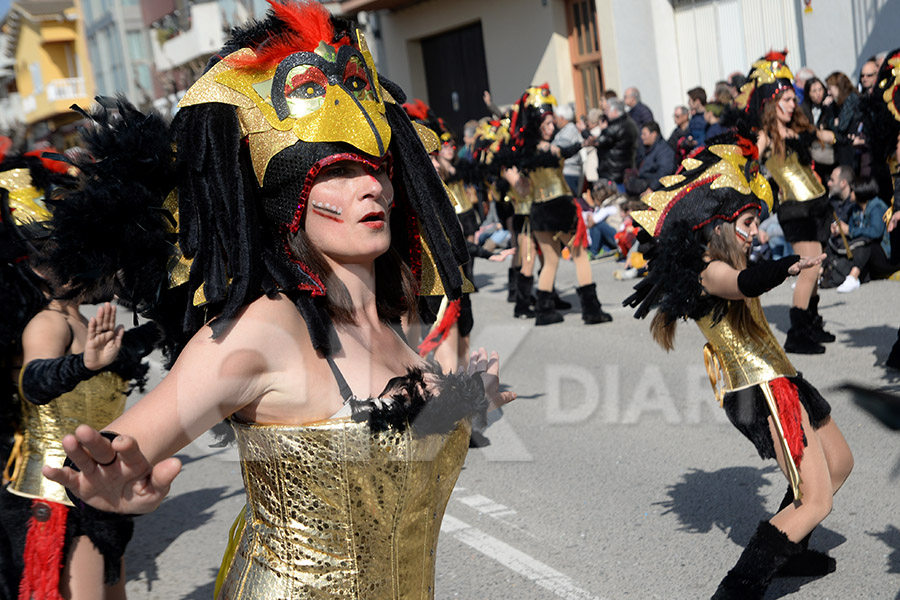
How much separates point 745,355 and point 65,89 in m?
54.8

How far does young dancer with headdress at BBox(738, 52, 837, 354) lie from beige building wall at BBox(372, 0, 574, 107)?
34.6ft

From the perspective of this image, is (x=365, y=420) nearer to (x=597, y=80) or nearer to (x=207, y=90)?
(x=207, y=90)

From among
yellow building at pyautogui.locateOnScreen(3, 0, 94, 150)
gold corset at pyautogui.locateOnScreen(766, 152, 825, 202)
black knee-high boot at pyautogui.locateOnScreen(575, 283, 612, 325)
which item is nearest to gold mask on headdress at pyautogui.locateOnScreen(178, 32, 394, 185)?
gold corset at pyautogui.locateOnScreen(766, 152, 825, 202)

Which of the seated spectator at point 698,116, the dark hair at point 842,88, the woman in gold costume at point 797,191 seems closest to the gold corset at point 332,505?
the woman in gold costume at point 797,191

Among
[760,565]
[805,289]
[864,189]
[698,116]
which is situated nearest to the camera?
[760,565]

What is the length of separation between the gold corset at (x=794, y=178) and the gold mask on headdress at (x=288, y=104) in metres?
6.23

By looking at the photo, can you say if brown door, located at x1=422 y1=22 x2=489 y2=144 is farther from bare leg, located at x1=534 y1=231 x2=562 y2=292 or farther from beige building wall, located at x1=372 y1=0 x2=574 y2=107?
bare leg, located at x1=534 y1=231 x2=562 y2=292

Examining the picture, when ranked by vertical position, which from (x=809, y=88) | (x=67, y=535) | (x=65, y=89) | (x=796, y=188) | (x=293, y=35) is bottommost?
(x=67, y=535)

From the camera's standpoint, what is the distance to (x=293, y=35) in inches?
89.4

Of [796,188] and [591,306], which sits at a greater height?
[796,188]

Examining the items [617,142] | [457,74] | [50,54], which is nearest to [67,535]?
[617,142]

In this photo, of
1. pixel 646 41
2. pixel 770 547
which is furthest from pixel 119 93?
pixel 646 41

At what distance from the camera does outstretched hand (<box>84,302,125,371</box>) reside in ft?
9.86

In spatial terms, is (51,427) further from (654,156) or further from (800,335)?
(654,156)
